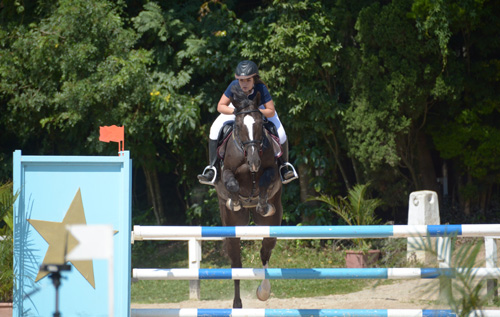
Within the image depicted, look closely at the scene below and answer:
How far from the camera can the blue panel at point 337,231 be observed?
401cm

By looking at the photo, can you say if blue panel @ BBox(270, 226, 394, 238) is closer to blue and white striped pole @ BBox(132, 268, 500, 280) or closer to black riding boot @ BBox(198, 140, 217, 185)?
blue and white striped pole @ BBox(132, 268, 500, 280)

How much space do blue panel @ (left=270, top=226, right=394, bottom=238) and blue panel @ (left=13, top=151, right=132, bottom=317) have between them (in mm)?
1058

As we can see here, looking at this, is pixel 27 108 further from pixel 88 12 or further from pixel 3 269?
pixel 3 269

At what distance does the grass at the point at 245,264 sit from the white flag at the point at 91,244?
549 cm

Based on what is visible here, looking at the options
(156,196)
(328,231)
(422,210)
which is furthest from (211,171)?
(156,196)

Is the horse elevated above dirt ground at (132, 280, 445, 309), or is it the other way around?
the horse

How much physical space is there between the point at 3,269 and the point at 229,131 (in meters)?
2.15

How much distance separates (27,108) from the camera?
10.6 meters

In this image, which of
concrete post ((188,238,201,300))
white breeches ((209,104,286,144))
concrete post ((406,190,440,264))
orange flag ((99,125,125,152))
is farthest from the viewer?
concrete post ((406,190,440,264))

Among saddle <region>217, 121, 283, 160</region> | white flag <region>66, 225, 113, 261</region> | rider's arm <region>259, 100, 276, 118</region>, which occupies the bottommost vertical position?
white flag <region>66, 225, 113, 261</region>

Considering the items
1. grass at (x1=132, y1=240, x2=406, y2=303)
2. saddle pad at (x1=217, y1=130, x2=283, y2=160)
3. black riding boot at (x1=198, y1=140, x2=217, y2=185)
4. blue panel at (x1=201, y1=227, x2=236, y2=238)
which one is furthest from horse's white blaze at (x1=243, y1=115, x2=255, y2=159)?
grass at (x1=132, y1=240, x2=406, y2=303)

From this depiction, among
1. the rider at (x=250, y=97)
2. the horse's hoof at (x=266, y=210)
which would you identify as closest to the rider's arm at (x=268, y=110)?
the rider at (x=250, y=97)

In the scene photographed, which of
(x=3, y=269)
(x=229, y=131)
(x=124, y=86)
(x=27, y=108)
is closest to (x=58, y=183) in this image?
(x=3, y=269)

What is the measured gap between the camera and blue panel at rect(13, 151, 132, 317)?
12.4 ft
